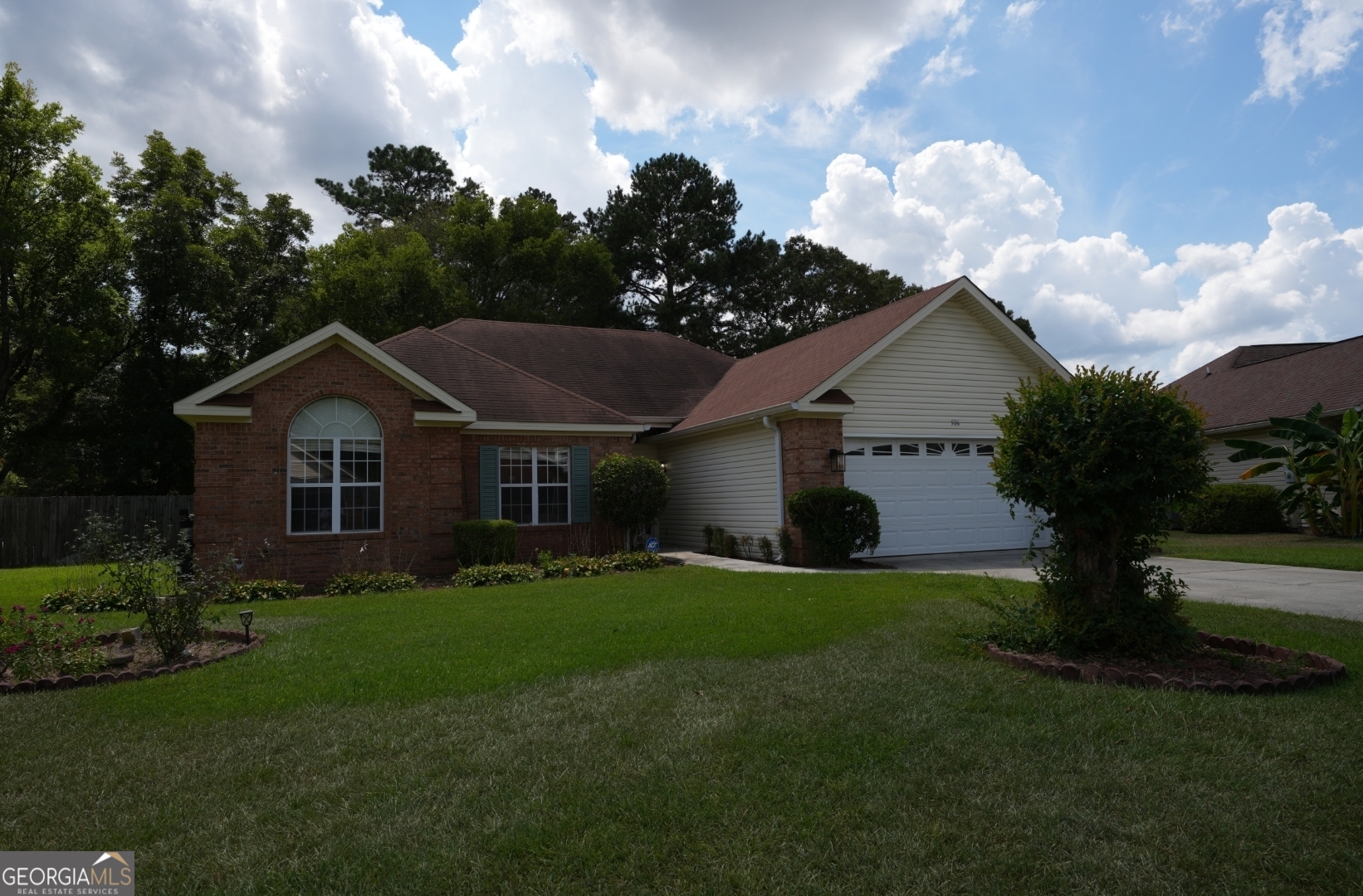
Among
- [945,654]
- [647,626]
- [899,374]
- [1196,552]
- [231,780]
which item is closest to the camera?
[231,780]

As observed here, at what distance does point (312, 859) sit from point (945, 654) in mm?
4897

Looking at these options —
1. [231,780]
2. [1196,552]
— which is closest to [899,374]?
[1196,552]

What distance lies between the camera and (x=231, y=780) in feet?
13.7

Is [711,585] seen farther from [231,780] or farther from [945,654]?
[231,780]

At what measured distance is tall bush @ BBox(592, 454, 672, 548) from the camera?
51.5 ft

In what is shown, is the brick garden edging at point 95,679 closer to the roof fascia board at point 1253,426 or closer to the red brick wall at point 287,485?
the red brick wall at point 287,485

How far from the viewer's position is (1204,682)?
547 centimetres

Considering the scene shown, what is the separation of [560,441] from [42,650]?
10.2m

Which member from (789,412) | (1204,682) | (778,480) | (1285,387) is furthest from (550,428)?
(1285,387)

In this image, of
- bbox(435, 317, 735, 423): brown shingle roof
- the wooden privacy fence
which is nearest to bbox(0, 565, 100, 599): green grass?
the wooden privacy fence

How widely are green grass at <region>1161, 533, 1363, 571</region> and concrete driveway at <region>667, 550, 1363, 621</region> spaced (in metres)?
0.51

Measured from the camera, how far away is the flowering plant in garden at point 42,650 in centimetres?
657

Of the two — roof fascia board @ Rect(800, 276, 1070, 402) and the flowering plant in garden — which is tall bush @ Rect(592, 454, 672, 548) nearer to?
roof fascia board @ Rect(800, 276, 1070, 402)

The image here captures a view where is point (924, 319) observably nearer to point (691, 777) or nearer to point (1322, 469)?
point (1322, 469)
